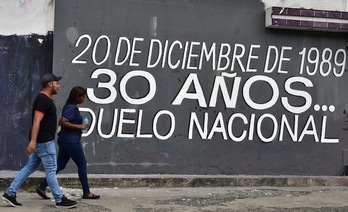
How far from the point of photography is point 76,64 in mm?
10586

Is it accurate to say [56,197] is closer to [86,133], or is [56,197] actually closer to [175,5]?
[86,133]

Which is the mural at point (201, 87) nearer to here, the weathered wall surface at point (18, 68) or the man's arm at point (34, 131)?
the weathered wall surface at point (18, 68)

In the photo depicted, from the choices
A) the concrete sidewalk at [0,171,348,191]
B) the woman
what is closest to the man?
the woman

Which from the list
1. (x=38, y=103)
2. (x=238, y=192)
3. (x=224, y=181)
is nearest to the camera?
(x=38, y=103)

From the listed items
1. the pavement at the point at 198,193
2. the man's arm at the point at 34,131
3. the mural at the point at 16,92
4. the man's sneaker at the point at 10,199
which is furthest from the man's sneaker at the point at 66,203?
the mural at the point at 16,92

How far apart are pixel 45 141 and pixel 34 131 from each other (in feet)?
0.76

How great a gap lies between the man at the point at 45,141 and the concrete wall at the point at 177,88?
244 centimetres

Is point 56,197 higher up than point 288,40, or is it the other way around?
point 288,40

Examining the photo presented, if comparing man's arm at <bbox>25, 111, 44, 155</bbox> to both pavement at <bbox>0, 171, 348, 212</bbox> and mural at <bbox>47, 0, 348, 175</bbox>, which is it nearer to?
pavement at <bbox>0, 171, 348, 212</bbox>

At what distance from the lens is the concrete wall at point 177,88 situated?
10609 millimetres

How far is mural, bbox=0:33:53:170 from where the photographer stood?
10.6m

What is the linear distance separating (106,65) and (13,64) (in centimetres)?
153

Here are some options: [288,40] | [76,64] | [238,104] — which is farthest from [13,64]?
[288,40]

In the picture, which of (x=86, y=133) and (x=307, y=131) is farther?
(x=307, y=131)
